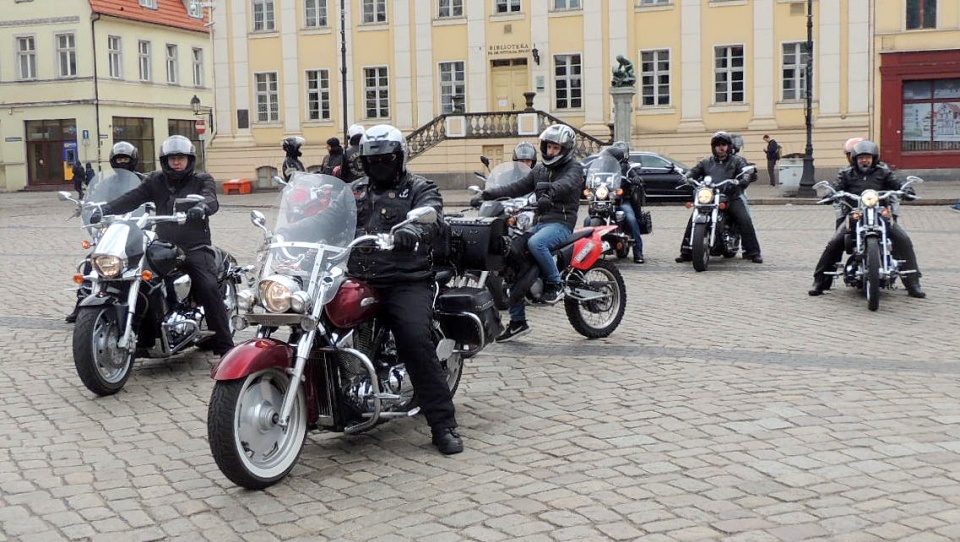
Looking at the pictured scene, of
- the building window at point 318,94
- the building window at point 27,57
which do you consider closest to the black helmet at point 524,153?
the building window at point 318,94

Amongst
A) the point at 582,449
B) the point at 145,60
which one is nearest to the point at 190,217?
the point at 582,449

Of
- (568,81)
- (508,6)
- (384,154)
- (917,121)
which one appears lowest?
(384,154)

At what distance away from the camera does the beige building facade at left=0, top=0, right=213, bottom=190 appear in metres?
53.2

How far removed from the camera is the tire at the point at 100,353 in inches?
306

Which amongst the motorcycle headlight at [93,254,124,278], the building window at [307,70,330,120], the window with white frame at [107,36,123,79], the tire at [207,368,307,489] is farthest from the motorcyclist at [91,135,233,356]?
the window with white frame at [107,36,123,79]

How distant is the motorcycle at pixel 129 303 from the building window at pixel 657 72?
33368 millimetres

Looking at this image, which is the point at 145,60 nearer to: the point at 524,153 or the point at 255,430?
the point at 524,153

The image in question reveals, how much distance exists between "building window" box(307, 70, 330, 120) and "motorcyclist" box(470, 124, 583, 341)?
3587 cm

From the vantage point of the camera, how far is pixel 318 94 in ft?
148

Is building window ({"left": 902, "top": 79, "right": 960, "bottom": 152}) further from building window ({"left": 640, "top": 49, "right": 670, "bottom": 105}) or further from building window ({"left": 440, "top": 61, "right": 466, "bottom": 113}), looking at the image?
building window ({"left": 440, "top": 61, "right": 466, "bottom": 113})

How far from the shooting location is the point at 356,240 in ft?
19.9

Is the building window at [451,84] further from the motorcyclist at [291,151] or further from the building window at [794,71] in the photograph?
the motorcyclist at [291,151]

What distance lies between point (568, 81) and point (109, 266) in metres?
34.6

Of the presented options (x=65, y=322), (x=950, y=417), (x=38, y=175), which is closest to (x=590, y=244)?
(x=950, y=417)
